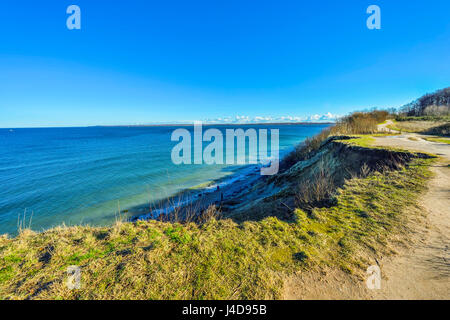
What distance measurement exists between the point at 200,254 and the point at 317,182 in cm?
606

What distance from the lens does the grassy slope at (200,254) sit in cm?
292

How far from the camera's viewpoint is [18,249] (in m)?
4.09

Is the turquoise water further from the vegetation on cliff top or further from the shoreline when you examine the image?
the vegetation on cliff top

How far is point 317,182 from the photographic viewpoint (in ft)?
24.7

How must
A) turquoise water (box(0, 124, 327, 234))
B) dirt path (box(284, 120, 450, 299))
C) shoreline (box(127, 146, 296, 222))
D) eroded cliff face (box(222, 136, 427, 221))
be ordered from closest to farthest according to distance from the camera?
dirt path (box(284, 120, 450, 299)), eroded cliff face (box(222, 136, 427, 221)), turquoise water (box(0, 124, 327, 234)), shoreline (box(127, 146, 296, 222))

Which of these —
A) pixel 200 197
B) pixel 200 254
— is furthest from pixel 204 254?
pixel 200 197

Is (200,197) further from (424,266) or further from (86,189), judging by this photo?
(424,266)

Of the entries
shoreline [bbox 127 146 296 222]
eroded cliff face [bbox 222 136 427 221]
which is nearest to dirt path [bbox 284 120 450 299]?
eroded cliff face [bbox 222 136 427 221]

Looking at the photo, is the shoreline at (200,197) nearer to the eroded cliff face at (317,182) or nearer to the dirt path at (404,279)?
the eroded cliff face at (317,182)

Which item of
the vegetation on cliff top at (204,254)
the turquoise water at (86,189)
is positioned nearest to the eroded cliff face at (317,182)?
the vegetation on cliff top at (204,254)

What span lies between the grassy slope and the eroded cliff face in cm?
127

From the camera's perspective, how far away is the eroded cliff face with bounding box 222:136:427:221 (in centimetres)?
693

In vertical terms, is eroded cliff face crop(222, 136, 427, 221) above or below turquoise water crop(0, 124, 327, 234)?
above
